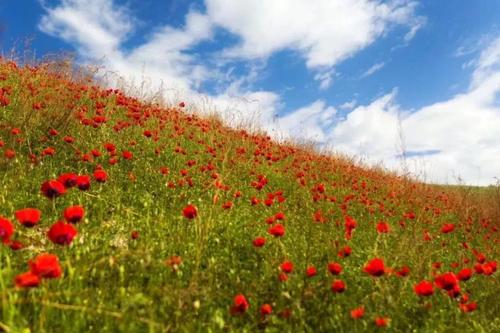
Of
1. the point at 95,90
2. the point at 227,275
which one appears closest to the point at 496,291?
the point at 227,275

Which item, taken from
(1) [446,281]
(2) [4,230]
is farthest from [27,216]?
(1) [446,281]

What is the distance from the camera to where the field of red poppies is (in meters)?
3.20

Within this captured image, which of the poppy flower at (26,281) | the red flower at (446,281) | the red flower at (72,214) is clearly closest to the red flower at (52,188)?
the red flower at (72,214)

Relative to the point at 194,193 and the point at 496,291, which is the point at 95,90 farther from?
the point at 496,291

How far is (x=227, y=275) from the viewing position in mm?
4312

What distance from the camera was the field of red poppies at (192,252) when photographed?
3.20 m

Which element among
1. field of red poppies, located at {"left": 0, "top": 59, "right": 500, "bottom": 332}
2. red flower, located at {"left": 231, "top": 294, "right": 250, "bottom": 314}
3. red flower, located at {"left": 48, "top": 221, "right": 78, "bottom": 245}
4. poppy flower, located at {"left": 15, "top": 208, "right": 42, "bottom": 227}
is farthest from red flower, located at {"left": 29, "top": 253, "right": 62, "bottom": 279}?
red flower, located at {"left": 231, "top": 294, "right": 250, "bottom": 314}

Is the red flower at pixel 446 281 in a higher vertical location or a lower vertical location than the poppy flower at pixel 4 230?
lower

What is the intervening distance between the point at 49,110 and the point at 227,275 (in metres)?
6.15

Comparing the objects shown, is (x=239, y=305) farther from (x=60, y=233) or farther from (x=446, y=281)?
(x=446, y=281)

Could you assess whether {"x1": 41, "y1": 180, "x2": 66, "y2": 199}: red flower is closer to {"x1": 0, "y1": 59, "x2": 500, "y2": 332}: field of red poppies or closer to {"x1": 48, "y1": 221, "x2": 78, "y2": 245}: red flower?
{"x1": 0, "y1": 59, "x2": 500, "y2": 332}: field of red poppies

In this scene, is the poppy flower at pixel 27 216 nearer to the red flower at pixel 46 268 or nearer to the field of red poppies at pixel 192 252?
the field of red poppies at pixel 192 252

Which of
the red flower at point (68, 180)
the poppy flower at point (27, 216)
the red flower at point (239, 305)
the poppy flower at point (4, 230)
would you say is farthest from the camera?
the red flower at point (68, 180)

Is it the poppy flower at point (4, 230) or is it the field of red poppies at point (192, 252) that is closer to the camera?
the poppy flower at point (4, 230)
